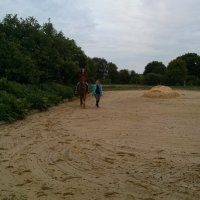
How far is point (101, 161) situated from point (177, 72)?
63.9 m

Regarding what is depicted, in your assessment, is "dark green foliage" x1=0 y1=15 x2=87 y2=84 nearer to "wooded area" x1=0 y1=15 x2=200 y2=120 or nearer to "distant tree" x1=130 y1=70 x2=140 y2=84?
"wooded area" x1=0 y1=15 x2=200 y2=120

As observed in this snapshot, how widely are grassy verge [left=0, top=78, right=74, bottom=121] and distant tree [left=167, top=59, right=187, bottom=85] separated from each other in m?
Result: 45.9

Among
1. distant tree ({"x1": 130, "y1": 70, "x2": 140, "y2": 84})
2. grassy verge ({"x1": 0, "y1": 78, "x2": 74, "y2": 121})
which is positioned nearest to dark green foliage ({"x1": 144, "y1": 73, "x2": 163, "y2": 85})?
distant tree ({"x1": 130, "y1": 70, "x2": 140, "y2": 84})

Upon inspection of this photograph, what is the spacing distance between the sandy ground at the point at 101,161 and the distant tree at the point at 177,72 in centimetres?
5699

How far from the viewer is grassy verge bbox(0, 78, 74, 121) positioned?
52.5 ft

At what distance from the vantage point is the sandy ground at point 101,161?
709 cm

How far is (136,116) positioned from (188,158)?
29.2 feet

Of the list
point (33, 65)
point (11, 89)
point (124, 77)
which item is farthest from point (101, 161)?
point (124, 77)

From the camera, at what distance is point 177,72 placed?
71.4m

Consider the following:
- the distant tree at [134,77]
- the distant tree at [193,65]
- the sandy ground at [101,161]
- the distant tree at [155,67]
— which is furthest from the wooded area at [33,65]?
the distant tree at [155,67]

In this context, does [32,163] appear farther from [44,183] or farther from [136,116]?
[136,116]

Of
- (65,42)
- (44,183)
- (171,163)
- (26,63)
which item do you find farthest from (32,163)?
(65,42)

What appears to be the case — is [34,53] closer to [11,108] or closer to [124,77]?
[11,108]

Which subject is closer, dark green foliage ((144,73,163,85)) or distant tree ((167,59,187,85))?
distant tree ((167,59,187,85))
